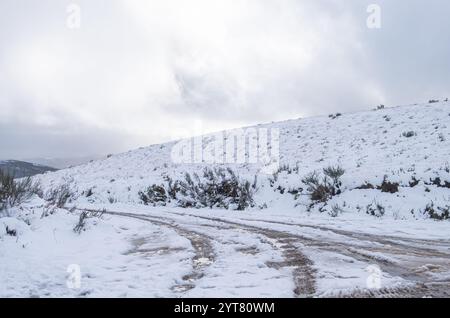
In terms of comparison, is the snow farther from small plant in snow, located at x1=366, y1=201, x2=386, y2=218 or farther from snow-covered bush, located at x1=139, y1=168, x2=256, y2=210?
snow-covered bush, located at x1=139, y1=168, x2=256, y2=210

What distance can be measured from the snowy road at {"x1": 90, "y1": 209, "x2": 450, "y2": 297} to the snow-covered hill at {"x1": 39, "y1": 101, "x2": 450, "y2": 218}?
494cm

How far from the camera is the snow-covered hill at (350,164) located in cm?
1302

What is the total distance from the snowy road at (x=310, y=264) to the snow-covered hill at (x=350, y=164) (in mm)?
4941

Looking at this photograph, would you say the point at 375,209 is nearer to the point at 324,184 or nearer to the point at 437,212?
the point at 437,212

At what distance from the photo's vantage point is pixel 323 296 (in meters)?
4.10

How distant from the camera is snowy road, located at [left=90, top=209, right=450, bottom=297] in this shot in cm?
437

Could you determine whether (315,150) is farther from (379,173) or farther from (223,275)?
(223,275)

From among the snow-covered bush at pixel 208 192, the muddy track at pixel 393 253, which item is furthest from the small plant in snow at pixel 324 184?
the muddy track at pixel 393 253

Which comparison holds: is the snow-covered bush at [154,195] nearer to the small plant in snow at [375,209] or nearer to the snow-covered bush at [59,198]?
the snow-covered bush at [59,198]

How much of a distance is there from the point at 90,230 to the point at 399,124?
21858 mm

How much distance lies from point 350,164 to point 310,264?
14.4 meters

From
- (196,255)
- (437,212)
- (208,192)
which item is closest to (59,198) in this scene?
(196,255)

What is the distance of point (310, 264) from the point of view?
551 cm
